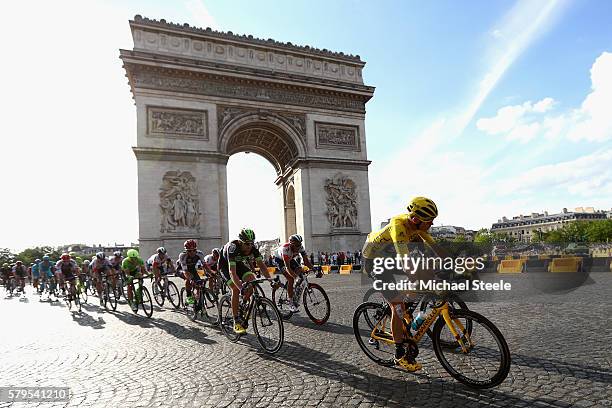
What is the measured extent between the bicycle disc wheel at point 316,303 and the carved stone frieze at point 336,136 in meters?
21.9

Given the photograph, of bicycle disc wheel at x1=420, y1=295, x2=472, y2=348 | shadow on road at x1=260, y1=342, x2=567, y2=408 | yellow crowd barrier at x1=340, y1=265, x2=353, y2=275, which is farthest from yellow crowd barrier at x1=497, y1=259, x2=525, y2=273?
bicycle disc wheel at x1=420, y1=295, x2=472, y2=348

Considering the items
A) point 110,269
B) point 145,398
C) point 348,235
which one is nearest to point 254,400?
point 145,398

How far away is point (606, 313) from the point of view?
261 inches

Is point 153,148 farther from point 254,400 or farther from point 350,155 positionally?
point 254,400

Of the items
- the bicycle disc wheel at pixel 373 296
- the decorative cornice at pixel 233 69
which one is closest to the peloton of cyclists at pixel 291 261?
the bicycle disc wheel at pixel 373 296

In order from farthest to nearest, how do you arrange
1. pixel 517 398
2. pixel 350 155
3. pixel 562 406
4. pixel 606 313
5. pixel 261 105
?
pixel 350 155
pixel 261 105
pixel 606 313
pixel 517 398
pixel 562 406

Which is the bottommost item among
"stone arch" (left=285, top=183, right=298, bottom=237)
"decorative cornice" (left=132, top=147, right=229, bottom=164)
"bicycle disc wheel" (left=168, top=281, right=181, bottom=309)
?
"bicycle disc wheel" (left=168, top=281, right=181, bottom=309)

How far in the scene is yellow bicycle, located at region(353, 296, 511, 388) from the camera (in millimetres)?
3250

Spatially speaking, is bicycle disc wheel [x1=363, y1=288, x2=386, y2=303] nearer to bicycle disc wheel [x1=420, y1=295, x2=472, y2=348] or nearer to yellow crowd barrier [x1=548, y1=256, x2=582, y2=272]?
bicycle disc wheel [x1=420, y1=295, x2=472, y2=348]

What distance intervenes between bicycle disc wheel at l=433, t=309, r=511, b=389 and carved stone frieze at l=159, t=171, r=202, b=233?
21.5 meters

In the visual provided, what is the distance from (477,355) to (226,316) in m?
3.97

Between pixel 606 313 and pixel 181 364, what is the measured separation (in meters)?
7.00

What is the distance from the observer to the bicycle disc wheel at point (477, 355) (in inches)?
126

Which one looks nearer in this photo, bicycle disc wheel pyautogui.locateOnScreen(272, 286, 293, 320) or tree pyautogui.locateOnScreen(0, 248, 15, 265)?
bicycle disc wheel pyautogui.locateOnScreen(272, 286, 293, 320)
